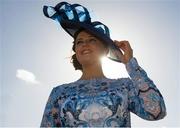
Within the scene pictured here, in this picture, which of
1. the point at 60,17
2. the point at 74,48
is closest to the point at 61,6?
the point at 60,17

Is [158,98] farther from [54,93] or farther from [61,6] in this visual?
[61,6]

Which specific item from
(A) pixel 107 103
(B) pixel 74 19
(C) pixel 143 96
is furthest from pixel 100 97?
(B) pixel 74 19

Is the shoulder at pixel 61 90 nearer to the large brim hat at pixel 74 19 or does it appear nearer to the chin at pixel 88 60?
the chin at pixel 88 60

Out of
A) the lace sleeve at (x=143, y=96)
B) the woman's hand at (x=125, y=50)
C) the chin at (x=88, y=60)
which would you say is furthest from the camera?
the chin at (x=88, y=60)

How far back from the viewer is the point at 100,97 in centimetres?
326

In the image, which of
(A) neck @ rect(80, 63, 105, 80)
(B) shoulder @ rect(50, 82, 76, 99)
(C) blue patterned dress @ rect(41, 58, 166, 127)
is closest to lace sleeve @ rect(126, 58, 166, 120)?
(C) blue patterned dress @ rect(41, 58, 166, 127)

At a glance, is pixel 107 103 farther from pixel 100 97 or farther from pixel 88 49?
pixel 88 49

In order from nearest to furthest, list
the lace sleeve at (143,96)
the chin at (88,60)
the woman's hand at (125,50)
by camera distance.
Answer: the lace sleeve at (143,96)
the woman's hand at (125,50)
the chin at (88,60)

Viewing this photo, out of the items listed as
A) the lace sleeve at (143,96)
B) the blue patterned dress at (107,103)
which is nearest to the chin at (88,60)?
the blue patterned dress at (107,103)

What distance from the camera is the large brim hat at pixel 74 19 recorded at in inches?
143

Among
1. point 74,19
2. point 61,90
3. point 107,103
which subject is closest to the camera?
point 107,103

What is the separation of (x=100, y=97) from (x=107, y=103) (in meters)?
0.08

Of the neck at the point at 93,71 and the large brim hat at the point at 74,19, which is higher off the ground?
the large brim hat at the point at 74,19

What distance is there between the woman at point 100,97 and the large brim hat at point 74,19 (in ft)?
0.26
